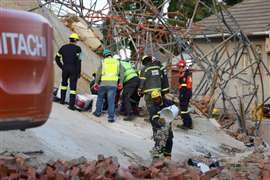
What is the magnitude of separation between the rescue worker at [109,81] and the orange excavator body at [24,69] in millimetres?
9836

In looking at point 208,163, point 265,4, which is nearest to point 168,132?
point 208,163

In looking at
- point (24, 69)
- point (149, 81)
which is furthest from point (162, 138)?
point (24, 69)

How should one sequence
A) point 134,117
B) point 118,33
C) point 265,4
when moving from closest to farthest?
point 134,117 → point 118,33 → point 265,4

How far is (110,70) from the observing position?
1471 centimetres

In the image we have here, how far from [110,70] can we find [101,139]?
8.37 ft

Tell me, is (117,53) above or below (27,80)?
below

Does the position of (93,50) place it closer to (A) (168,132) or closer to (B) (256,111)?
(B) (256,111)

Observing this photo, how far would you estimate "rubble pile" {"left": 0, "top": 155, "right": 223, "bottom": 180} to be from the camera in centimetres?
778

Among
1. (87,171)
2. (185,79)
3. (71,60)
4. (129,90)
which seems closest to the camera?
(87,171)

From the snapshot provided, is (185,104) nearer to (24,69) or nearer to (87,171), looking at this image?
(87,171)

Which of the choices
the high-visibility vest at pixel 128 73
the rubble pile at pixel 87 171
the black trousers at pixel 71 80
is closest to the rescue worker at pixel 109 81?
the high-visibility vest at pixel 128 73

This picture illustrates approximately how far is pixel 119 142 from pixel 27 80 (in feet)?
27.8

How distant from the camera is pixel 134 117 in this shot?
15.7 metres

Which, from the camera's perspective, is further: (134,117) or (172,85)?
(172,85)
